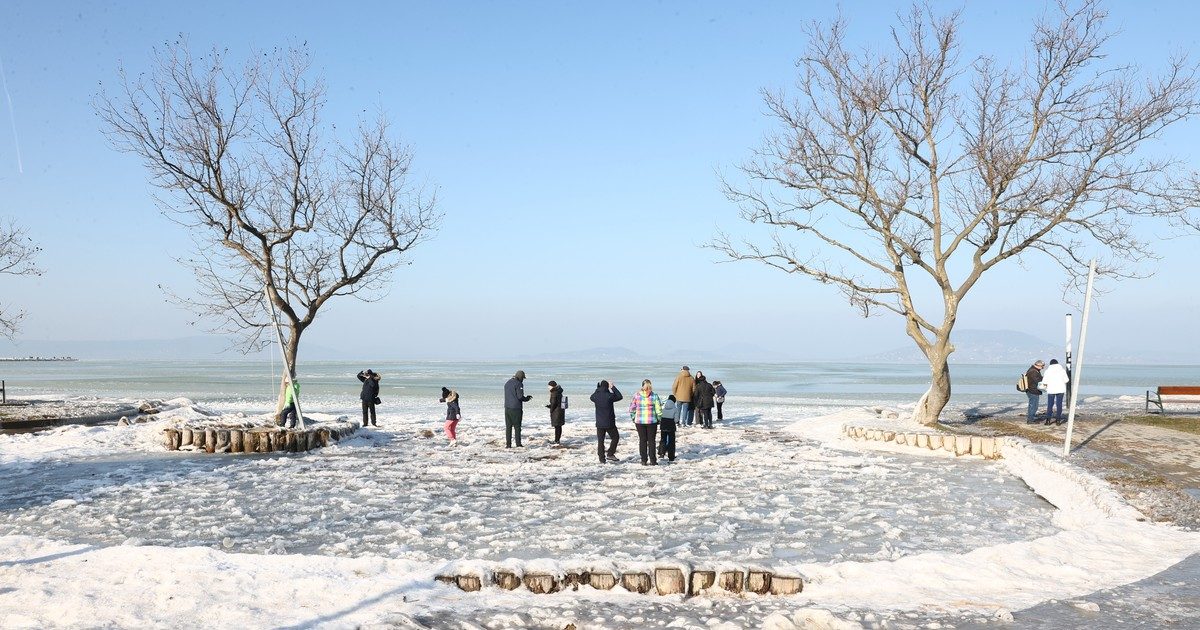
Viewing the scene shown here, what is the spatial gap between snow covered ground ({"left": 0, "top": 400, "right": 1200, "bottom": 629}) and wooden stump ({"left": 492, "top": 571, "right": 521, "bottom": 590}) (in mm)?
128

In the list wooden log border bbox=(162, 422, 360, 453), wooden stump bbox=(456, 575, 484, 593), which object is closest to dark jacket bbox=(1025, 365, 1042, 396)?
wooden log border bbox=(162, 422, 360, 453)

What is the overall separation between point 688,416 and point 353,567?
59.1 feet

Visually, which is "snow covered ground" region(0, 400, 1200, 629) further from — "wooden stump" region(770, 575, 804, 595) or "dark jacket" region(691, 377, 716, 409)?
"dark jacket" region(691, 377, 716, 409)

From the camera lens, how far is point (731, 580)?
746 centimetres

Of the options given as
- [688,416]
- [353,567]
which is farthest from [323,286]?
[353,567]

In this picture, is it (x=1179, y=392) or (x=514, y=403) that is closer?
(x=514, y=403)

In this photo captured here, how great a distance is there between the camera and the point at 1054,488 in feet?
41.9

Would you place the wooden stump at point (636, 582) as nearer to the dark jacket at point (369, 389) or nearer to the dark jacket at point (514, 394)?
the dark jacket at point (514, 394)

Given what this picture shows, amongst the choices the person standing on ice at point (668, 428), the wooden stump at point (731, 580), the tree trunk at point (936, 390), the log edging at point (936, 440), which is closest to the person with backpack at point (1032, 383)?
the tree trunk at point (936, 390)

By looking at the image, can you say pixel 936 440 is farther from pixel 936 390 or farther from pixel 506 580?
pixel 506 580

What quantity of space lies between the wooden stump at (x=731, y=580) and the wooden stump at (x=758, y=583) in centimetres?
6

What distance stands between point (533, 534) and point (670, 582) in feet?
9.89

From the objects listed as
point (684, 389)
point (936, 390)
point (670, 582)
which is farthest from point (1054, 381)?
point (670, 582)

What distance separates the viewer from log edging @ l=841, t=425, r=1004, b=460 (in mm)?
17719
